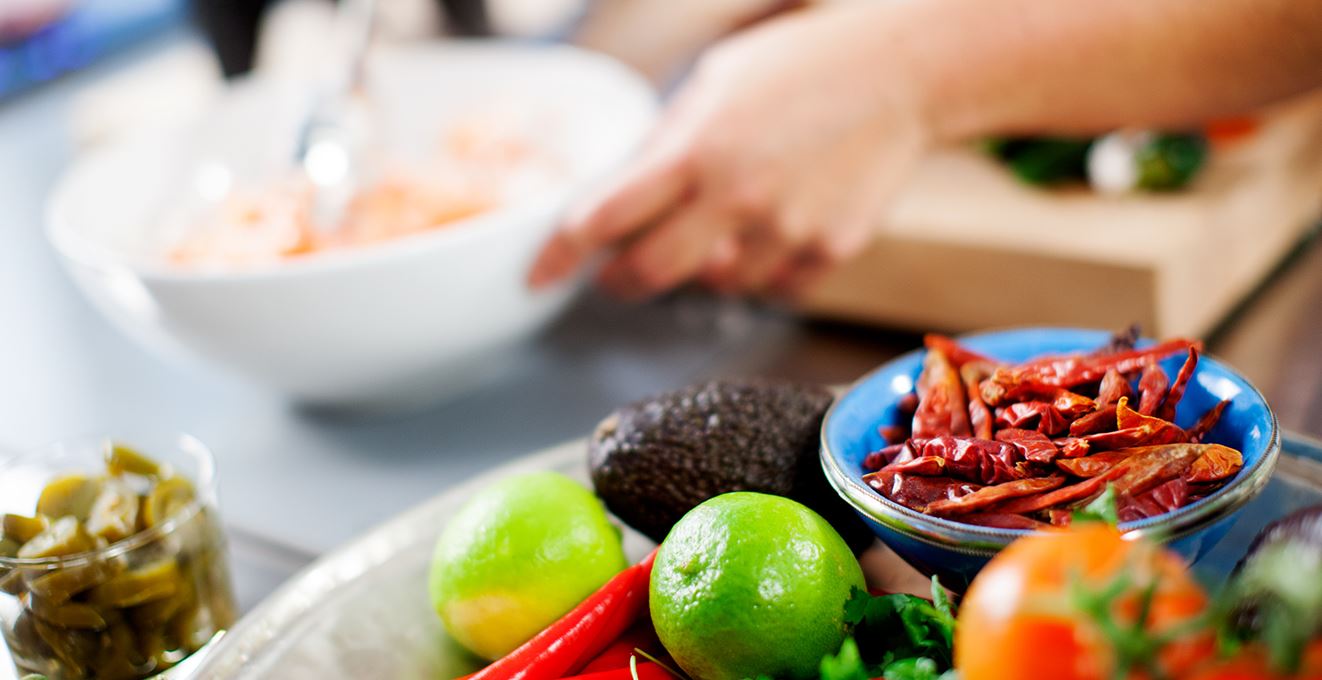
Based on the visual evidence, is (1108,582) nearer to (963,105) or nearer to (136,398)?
(963,105)

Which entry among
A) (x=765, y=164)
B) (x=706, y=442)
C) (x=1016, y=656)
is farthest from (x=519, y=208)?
(x=1016, y=656)

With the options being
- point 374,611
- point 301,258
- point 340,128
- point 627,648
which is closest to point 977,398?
point 627,648

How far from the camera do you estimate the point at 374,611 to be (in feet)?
2.42

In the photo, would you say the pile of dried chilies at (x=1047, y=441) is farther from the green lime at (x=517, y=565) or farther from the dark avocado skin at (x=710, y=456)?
the green lime at (x=517, y=565)

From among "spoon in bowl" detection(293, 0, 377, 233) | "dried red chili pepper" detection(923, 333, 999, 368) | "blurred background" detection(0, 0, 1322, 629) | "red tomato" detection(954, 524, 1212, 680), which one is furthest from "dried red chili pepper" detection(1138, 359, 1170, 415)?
"spoon in bowl" detection(293, 0, 377, 233)

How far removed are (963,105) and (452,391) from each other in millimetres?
634

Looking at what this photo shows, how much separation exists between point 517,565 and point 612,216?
1.62ft

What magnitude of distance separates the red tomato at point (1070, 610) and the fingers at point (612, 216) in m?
0.75

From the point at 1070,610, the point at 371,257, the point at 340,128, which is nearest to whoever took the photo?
the point at 1070,610

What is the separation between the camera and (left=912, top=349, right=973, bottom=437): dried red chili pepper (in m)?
0.66

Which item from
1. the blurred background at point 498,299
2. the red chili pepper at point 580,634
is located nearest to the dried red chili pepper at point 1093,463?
the red chili pepper at point 580,634

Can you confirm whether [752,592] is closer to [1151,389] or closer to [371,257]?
[1151,389]

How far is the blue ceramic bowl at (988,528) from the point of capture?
1.77ft

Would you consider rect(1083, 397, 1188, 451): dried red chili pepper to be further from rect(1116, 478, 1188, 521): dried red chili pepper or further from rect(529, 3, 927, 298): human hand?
rect(529, 3, 927, 298): human hand
